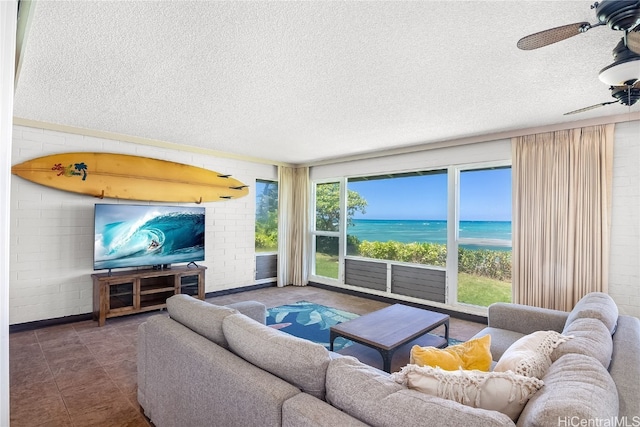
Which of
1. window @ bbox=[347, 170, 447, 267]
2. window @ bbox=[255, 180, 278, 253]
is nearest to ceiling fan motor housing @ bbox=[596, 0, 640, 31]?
window @ bbox=[347, 170, 447, 267]

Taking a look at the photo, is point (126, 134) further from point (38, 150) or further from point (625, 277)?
point (625, 277)

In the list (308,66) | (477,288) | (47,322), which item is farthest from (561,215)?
(47,322)

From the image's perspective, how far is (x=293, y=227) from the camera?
20.0 feet

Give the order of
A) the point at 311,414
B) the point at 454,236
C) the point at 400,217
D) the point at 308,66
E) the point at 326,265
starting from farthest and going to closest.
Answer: the point at 326,265, the point at 400,217, the point at 454,236, the point at 308,66, the point at 311,414

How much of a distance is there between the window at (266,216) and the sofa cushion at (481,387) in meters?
4.90

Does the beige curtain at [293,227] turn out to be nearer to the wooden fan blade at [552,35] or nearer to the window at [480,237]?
the window at [480,237]

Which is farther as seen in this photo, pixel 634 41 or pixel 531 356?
pixel 634 41

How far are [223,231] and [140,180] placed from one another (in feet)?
4.84

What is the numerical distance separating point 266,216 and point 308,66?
3.96m

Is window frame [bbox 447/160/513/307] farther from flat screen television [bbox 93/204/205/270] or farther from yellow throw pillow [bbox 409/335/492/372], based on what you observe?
flat screen television [bbox 93/204/205/270]

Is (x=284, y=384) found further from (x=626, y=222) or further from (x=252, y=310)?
(x=626, y=222)

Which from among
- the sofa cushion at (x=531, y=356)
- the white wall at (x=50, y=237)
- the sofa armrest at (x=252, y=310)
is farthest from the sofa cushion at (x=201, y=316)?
the white wall at (x=50, y=237)

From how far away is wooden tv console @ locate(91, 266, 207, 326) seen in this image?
3.69m

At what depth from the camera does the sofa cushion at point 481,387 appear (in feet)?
3.43
